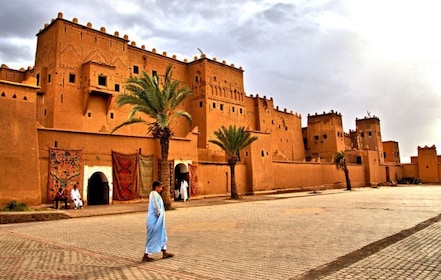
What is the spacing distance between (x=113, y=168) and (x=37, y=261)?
15050 millimetres

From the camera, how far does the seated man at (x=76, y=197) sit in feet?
59.9

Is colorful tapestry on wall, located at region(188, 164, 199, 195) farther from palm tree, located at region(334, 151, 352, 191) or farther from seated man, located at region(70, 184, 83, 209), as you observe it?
palm tree, located at region(334, 151, 352, 191)

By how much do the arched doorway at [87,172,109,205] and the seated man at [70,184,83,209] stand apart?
2468 mm

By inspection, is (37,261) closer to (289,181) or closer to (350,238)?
(350,238)

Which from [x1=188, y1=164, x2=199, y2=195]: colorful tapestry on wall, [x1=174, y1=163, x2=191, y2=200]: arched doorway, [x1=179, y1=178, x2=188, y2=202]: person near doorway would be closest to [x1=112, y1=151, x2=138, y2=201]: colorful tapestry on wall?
[x1=179, y1=178, x2=188, y2=202]: person near doorway

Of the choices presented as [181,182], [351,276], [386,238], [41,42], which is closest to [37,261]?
[351,276]

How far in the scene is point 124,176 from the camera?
71.4 feet

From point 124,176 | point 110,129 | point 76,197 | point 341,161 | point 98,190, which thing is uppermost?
point 110,129

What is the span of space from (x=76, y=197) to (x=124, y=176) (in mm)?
3807

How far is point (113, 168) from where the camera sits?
21359 millimetres

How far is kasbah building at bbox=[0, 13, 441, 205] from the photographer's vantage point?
58.1 ft

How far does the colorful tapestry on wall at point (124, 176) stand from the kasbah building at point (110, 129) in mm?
259

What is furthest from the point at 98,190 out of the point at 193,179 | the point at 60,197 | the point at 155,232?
the point at 155,232

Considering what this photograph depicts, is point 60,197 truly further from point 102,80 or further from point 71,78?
point 102,80
